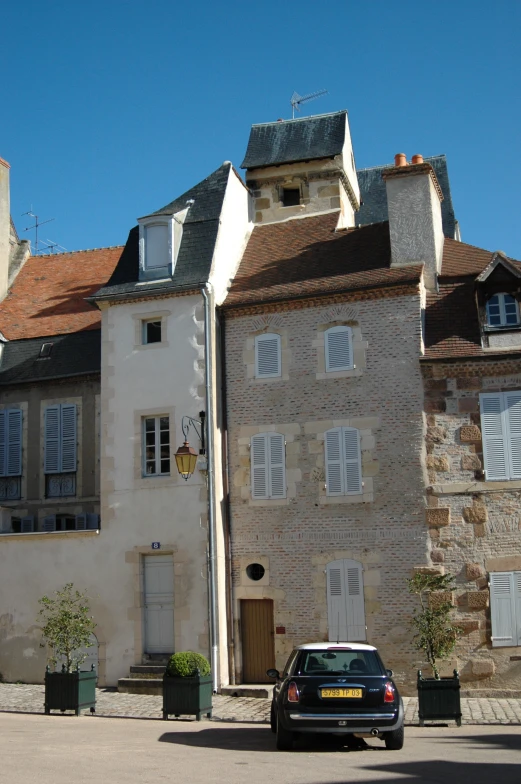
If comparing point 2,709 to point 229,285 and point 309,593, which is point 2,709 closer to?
point 309,593

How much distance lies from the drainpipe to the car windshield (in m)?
6.51

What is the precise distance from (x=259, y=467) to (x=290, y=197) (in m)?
9.21

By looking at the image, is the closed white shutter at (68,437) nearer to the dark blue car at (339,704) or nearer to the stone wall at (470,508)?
the stone wall at (470,508)

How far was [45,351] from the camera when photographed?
22.1 metres

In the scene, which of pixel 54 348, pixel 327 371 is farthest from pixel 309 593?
pixel 54 348

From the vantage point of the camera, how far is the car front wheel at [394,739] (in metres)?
11.2

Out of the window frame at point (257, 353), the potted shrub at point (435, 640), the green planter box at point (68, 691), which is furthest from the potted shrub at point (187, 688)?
the window frame at point (257, 353)

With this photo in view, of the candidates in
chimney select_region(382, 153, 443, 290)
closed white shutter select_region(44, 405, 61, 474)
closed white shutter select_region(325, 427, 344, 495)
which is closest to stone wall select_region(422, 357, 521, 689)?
closed white shutter select_region(325, 427, 344, 495)

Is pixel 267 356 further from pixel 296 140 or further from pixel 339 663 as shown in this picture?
pixel 296 140

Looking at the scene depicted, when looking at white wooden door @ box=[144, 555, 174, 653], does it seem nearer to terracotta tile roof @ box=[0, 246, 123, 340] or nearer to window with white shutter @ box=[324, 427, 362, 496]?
window with white shutter @ box=[324, 427, 362, 496]

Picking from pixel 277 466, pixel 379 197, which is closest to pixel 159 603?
pixel 277 466

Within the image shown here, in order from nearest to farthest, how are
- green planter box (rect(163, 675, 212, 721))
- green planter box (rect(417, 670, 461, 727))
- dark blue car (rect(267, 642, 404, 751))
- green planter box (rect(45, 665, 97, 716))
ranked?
1. dark blue car (rect(267, 642, 404, 751))
2. green planter box (rect(417, 670, 461, 727))
3. green planter box (rect(163, 675, 212, 721))
4. green planter box (rect(45, 665, 97, 716))

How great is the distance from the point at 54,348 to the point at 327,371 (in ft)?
22.7

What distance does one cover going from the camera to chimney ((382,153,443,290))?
1966cm
